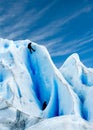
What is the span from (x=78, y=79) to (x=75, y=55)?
2.32m

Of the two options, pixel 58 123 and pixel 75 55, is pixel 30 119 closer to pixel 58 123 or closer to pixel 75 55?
pixel 58 123

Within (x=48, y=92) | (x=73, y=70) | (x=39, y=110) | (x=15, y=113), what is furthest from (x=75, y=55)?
(x=15, y=113)

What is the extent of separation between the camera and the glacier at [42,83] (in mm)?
16678

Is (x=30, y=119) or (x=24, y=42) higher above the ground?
(x=24, y=42)

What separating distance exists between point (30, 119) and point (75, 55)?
1248 cm

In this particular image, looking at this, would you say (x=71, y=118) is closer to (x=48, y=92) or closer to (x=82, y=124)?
(x=82, y=124)

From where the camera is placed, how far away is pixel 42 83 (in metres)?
18.8

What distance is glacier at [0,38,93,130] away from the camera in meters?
16.7

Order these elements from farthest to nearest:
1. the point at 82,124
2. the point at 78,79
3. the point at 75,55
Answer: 1. the point at 75,55
2. the point at 78,79
3. the point at 82,124

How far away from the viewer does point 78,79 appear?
18.6 m

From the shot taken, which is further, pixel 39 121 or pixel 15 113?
pixel 15 113

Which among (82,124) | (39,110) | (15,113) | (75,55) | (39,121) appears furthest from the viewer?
(75,55)

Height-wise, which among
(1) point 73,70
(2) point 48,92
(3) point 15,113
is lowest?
(3) point 15,113

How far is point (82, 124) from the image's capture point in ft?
23.2
